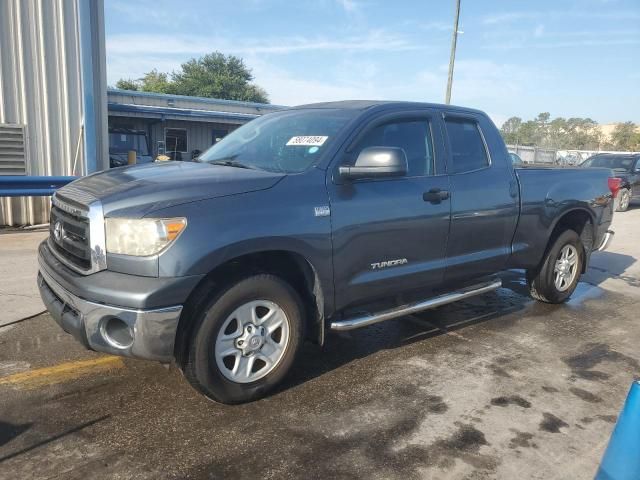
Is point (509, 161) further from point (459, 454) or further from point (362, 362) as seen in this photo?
point (459, 454)

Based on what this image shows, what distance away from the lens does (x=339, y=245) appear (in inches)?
135

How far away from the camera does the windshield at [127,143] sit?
598 inches

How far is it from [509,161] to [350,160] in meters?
2.00

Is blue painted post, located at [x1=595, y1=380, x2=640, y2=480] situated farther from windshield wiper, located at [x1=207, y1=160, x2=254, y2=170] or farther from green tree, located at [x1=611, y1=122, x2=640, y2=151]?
green tree, located at [x1=611, y1=122, x2=640, y2=151]

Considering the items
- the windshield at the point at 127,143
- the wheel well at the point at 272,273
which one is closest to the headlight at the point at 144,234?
the wheel well at the point at 272,273

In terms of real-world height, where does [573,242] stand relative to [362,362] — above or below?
above

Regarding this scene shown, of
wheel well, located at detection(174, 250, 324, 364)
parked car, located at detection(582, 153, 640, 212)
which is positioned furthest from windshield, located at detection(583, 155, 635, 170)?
wheel well, located at detection(174, 250, 324, 364)

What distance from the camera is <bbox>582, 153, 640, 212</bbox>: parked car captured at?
16.0 m

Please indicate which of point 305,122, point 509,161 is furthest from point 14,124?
point 509,161

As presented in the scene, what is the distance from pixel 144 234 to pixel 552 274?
170 inches

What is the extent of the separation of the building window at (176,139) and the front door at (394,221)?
17.7 metres

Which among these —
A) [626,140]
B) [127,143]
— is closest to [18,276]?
[127,143]

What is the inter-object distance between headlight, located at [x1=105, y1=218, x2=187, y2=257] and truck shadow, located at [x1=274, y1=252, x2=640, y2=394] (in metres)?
1.34

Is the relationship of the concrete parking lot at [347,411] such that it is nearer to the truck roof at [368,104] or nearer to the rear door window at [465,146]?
the rear door window at [465,146]
